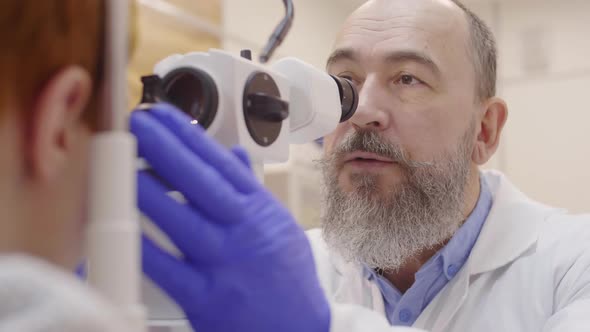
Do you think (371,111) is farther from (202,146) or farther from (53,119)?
(53,119)

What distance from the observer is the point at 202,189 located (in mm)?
625

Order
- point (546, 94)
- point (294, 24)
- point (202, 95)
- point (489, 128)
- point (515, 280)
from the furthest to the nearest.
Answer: point (546, 94) → point (294, 24) → point (489, 128) → point (515, 280) → point (202, 95)

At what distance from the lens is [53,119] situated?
465 mm

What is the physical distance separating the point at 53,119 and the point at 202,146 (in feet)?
0.66

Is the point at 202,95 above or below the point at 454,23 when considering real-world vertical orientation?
below

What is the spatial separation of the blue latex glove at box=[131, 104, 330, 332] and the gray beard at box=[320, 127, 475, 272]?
81 cm

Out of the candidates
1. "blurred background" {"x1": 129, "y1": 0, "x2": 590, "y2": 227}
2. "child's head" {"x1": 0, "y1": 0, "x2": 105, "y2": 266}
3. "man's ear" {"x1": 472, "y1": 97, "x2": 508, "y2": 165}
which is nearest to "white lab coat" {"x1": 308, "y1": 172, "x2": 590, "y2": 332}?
"man's ear" {"x1": 472, "y1": 97, "x2": 508, "y2": 165}

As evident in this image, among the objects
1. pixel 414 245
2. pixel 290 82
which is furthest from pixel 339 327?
pixel 414 245

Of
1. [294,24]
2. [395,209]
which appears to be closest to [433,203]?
[395,209]

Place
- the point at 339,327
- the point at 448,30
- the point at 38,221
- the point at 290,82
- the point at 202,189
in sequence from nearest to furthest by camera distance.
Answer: the point at 38,221 < the point at 202,189 < the point at 339,327 < the point at 290,82 < the point at 448,30

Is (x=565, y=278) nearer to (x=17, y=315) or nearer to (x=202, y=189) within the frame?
(x=202, y=189)

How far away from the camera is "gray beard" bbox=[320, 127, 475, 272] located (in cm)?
149

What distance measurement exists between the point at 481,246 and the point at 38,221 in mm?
1194

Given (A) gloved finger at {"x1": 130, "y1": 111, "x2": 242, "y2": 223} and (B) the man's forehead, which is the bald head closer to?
(B) the man's forehead
